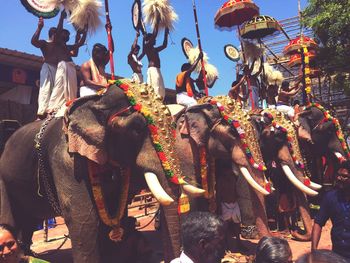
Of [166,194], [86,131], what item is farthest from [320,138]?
[86,131]

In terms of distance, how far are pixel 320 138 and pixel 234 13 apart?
4176 mm

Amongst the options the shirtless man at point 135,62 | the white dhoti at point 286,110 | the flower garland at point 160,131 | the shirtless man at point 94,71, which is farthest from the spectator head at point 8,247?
the white dhoti at point 286,110

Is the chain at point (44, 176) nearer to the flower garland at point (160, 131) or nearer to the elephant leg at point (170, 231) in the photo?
the flower garland at point (160, 131)

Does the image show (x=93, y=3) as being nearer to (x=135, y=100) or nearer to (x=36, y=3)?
(x=36, y=3)

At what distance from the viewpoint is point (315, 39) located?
13219 millimetres

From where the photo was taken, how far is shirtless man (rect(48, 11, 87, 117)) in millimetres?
5609

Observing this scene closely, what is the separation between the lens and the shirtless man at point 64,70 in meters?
5.61

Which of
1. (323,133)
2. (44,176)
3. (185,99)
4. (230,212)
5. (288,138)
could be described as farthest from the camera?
(323,133)

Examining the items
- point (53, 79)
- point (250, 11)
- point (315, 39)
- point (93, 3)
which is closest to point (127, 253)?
point (53, 79)

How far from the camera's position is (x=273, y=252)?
6.91 ft

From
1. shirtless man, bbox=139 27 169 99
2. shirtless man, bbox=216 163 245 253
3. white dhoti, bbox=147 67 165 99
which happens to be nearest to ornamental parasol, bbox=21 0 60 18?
shirtless man, bbox=139 27 169 99

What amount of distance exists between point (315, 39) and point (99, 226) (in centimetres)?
1160

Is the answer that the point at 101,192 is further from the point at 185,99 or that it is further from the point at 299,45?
the point at 299,45

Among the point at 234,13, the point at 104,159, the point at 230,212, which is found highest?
the point at 234,13
